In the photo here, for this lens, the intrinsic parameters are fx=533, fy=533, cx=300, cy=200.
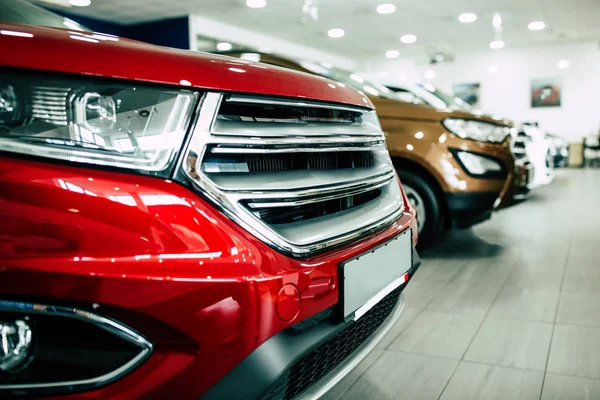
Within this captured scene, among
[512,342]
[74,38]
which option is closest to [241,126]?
[74,38]

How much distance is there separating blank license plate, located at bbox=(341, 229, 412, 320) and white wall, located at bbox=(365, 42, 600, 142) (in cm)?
1468

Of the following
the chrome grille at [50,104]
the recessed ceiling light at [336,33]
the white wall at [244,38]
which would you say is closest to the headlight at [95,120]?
the chrome grille at [50,104]

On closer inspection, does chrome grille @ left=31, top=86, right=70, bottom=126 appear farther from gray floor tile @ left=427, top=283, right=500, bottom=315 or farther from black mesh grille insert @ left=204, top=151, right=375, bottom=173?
gray floor tile @ left=427, top=283, right=500, bottom=315

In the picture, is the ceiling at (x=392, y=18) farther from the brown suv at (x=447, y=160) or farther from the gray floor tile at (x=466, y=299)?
the gray floor tile at (x=466, y=299)

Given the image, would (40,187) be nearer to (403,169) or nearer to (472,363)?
(472,363)

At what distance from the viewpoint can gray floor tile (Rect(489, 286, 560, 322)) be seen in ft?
7.73

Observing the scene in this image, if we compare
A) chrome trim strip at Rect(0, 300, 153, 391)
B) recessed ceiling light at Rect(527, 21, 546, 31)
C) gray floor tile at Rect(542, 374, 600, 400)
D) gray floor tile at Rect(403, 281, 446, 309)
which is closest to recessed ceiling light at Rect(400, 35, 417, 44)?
recessed ceiling light at Rect(527, 21, 546, 31)

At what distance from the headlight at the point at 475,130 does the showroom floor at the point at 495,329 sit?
2.52 feet

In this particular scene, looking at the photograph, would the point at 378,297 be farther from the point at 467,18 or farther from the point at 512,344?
the point at 467,18

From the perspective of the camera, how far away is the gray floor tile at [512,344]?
189cm

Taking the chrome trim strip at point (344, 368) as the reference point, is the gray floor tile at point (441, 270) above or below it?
below

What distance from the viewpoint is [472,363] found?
73.7 inches

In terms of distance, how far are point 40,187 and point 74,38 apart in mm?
300

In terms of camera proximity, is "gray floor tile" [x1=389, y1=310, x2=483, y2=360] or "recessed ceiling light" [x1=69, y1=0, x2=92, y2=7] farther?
"recessed ceiling light" [x1=69, y1=0, x2=92, y2=7]
